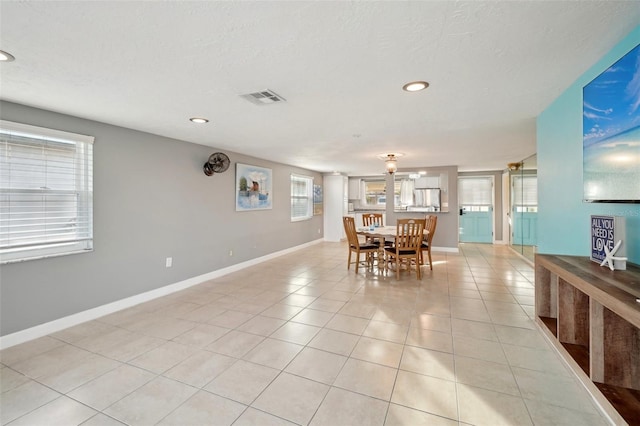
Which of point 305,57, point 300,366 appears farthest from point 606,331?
point 305,57

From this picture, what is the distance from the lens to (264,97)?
2.37 m

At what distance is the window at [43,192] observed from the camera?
243cm

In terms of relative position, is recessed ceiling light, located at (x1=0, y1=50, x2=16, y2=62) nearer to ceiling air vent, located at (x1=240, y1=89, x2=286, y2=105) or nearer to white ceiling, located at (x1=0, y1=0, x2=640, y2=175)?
white ceiling, located at (x1=0, y1=0, x2=640, y2=175)

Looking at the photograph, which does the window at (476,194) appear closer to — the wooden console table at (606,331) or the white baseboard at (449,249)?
the white baseboard at (449,249)

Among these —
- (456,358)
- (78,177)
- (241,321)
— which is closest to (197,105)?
(78,177)

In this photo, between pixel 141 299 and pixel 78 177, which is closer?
pixel 78 177

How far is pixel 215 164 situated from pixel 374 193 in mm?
6156

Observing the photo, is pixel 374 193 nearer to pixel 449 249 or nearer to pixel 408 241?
pixel 449 249

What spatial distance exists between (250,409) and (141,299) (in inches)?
102

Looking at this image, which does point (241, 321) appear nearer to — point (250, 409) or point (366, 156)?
point (250, 409)

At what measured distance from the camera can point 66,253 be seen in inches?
110

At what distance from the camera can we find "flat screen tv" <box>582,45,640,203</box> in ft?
4.83

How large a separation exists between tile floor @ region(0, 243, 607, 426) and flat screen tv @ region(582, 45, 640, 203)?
1297 mm

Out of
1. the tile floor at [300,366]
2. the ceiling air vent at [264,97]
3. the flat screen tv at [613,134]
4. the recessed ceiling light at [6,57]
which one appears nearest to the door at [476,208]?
the tile floor at [300,366]
